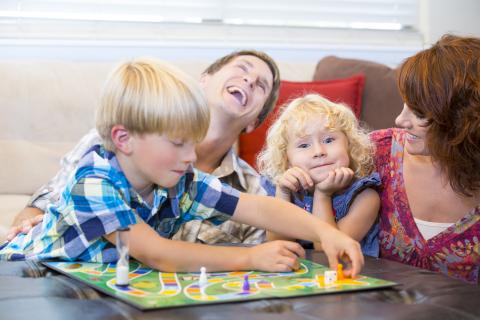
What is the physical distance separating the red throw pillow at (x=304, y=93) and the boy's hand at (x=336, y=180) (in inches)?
32.9

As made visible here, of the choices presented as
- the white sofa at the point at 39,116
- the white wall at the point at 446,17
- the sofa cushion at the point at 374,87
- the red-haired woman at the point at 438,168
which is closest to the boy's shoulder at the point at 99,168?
the red-haired woman at the point at 438,168

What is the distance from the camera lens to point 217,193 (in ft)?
5.48

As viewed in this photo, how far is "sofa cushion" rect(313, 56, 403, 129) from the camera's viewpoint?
286cm

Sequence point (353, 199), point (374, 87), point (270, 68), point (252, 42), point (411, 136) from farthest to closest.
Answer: point (252, 42)
point (374, 87)
point (270, 68)
point (353, 199)
point (411, 136)

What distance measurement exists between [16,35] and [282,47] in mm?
1126

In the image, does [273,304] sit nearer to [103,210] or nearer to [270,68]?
[103,210]

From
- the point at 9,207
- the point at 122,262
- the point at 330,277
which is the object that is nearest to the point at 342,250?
the point at 330,277

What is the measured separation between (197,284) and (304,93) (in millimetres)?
1588

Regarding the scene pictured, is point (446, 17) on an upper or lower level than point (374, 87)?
upper

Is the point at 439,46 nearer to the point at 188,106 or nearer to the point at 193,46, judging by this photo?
the point at 188,106

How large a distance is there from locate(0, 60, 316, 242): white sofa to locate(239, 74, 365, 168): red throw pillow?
57 centimetres

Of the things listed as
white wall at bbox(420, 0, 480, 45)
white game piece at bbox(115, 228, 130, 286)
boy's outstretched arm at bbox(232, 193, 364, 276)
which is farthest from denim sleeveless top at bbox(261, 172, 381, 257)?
white wall at bbox(420, 0, 480, 45)

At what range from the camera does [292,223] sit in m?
1.62

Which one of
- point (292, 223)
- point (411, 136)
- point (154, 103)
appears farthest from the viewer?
point (411, 136)
